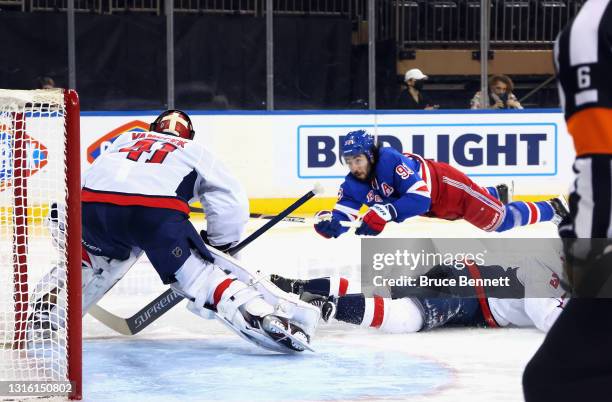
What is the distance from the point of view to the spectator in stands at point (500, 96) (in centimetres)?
952

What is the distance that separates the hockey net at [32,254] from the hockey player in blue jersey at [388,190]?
1289mm

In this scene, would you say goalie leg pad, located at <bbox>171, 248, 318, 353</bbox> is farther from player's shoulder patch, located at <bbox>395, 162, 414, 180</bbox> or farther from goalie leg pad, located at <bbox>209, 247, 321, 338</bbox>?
player's shoulder patch, located at <bbox>395, 162, 414, 180</bbox>

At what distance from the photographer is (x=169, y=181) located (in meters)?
3.84

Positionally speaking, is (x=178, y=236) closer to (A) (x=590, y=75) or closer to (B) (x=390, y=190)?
(B) (x=390, y=190)

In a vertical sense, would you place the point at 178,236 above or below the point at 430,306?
above

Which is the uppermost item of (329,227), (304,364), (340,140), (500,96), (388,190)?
(500,96)

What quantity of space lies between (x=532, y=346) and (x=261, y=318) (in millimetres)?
954

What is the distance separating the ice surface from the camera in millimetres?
3352

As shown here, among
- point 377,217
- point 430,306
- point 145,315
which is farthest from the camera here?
point 377,217

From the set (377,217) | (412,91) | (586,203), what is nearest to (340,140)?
(412,91)

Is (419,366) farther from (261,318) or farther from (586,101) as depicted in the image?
(586,101)

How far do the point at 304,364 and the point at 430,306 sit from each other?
0.69 m

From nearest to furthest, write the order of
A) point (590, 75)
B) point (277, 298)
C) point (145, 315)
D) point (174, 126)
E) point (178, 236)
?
point (590, 75) → point (178, 236) → point (277, 298) → point (174, 126) → point (145, 315)

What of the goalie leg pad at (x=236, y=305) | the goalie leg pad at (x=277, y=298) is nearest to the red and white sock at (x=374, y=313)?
the goalie leg pad at (x=277, y=298)
